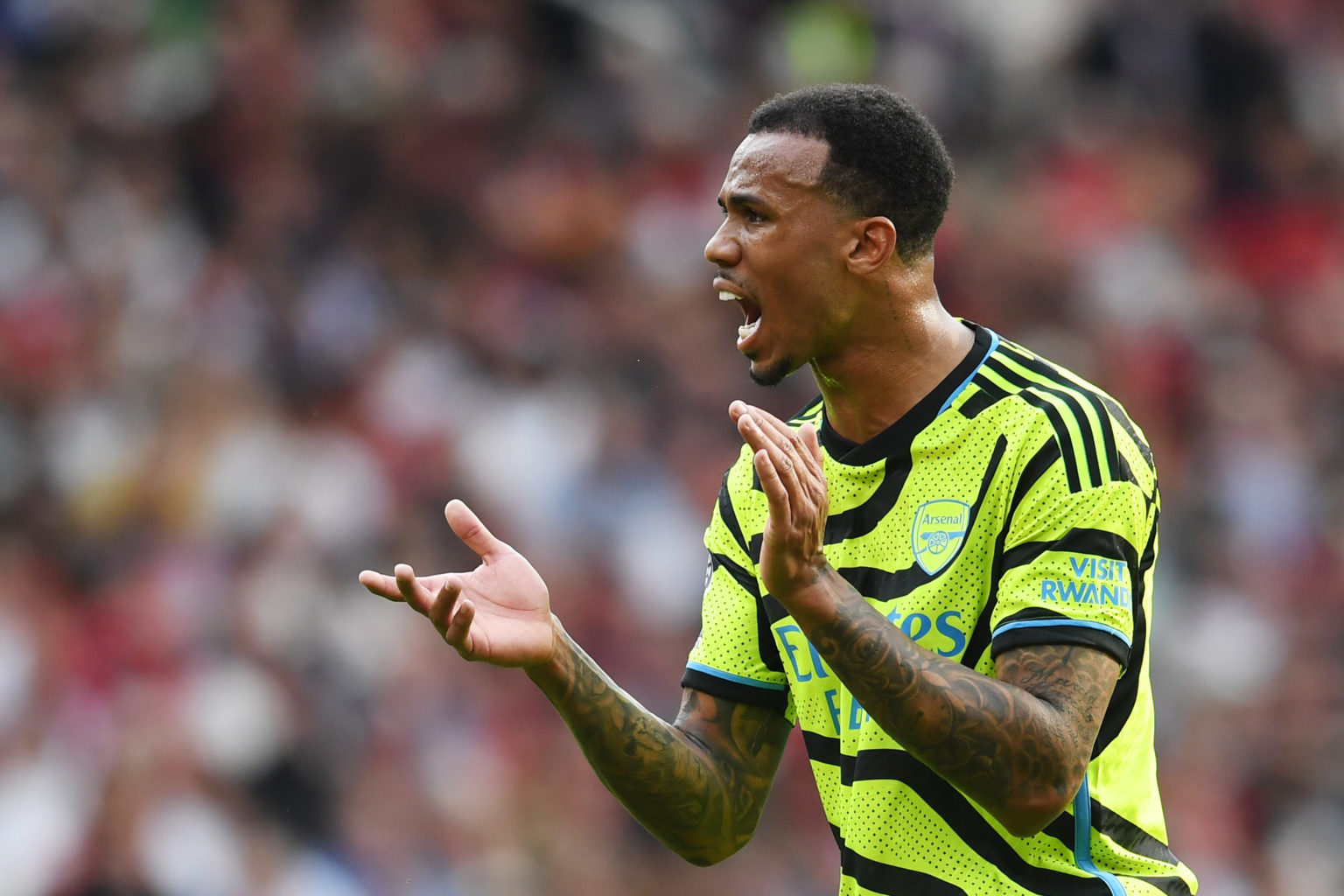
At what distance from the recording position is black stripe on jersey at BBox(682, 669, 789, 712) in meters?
4.02

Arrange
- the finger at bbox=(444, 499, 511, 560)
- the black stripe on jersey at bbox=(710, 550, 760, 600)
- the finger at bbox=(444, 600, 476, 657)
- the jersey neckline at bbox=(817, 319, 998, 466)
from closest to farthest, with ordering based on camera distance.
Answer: the finger at bbox=(444, 600, 476, 657), the finger at bbox=(444, 499, 511, 560), the jersey neckline at bbox=(817, 319, 998, 466), the black stripe on jersey at bbox=(710, 550, 760, 600)

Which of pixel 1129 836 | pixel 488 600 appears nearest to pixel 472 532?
pixel 488 600

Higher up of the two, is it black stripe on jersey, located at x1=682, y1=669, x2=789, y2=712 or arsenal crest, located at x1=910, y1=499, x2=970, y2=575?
arsenal crest, located at x1=910, y1=499, x2=970, y2=575

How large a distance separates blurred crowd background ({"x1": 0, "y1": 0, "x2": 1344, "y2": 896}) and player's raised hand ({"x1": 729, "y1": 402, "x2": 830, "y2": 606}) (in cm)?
496

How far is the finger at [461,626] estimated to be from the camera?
3.39 metres

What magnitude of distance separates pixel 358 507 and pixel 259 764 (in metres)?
1.47

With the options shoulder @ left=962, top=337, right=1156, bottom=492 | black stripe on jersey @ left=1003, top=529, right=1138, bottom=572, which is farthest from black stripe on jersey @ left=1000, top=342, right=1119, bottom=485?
black stripe on jersey @ left=1003, top=529, right=1138, bottom=572

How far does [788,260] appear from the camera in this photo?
3.73m

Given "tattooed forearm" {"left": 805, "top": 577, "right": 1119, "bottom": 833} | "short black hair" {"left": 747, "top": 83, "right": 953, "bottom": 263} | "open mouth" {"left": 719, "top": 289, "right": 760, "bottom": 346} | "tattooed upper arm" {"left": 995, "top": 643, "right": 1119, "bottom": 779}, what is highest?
"short black hair" {"left": 747, "top": 83, "right": 953, "bottom": 263}

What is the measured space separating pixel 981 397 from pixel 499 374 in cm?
614

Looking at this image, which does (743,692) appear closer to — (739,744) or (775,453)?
(739,744)

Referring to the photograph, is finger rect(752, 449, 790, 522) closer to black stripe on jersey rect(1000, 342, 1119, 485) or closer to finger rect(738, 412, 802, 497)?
finger rect(738, 412, 802, 497)

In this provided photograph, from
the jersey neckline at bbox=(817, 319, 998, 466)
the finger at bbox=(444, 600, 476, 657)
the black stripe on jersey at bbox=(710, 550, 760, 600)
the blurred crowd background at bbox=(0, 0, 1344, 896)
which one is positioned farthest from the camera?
the blurred crowd background at bbox=(0, 0, 1344, 896)

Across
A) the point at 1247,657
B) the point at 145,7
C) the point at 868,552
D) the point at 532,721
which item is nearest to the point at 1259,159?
the point at 1247,657
